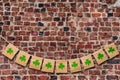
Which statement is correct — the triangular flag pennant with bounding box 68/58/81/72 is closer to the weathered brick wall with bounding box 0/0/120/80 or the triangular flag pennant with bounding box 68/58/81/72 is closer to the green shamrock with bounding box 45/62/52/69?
the weathered brick wall with bounding box 0/0/120/80

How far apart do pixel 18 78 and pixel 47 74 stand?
1.18ft

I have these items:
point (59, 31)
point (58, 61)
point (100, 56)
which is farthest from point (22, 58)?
point (100, 56)

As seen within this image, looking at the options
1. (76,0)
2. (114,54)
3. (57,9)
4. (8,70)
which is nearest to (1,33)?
(8,70)

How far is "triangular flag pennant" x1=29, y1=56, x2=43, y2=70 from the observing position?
4258mm

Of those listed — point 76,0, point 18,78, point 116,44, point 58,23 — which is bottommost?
point 18,78

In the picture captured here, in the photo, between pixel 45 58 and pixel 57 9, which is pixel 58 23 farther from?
pixel 45 58

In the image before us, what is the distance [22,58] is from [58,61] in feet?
1.46

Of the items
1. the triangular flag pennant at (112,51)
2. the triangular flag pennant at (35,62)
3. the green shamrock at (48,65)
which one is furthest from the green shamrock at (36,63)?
the triangular flag pennant at (112,51)

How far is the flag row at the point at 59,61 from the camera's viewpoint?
168 inches

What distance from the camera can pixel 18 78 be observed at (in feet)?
14.0

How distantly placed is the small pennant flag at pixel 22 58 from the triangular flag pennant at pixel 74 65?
0.53 meters

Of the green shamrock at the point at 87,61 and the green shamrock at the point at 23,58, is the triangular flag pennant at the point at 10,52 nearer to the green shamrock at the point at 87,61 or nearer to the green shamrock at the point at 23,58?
the green shamrock at the point at 23,58

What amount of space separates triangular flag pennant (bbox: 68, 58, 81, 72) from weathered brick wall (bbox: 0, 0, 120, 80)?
0.19 ft

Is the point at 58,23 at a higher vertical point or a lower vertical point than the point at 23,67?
higher
